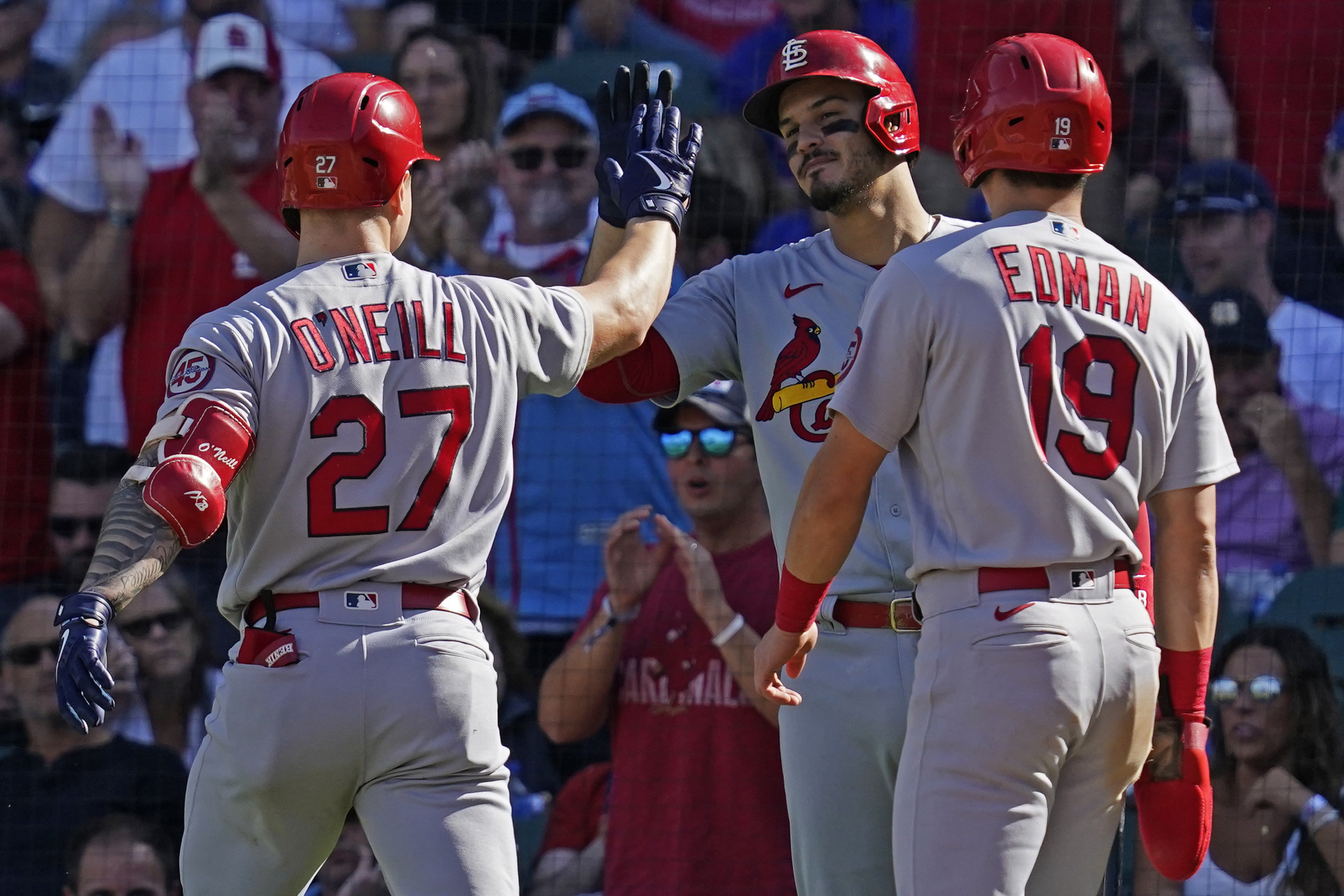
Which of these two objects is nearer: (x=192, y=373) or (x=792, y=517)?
(x=192, y=373)

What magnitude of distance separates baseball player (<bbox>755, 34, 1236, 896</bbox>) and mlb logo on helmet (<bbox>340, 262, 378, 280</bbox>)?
2.61 ft

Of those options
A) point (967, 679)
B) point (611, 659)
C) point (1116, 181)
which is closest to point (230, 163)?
point (611, 659)

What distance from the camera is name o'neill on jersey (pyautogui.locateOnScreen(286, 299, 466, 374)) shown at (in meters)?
2.40

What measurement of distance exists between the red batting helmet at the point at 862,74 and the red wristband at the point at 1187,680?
1160mm

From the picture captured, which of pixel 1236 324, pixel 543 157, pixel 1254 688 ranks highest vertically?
pixel 543 157

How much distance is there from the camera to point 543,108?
16.8 ft

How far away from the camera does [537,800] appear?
4617 mm

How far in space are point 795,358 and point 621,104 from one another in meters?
0.71

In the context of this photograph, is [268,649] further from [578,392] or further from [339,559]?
[578,392]

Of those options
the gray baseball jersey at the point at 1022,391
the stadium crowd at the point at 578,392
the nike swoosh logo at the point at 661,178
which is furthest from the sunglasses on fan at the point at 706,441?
the gray baseball jersey at the point at 1022,391

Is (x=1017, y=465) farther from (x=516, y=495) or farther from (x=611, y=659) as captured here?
(x=516, y=495)

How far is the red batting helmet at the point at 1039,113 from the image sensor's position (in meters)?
2.45

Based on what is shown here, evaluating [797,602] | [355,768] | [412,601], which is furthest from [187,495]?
[797,602]

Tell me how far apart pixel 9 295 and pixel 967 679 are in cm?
401
